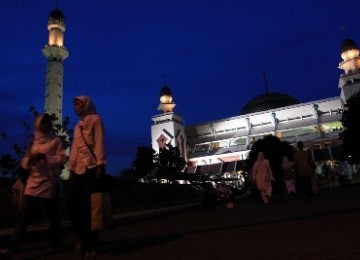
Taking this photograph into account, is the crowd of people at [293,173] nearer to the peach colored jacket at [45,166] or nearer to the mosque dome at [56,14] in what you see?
the peach colored jacket at [45,166]

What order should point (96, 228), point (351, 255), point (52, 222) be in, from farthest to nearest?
point (52, 222) < point (96, 228) < point (351, 255)

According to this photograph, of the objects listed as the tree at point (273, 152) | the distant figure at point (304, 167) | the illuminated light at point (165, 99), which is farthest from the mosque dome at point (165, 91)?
the distant figure at point (304, 167)

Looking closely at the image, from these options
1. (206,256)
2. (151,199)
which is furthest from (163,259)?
(151,199)

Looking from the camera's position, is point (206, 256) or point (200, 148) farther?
point (200, 148)

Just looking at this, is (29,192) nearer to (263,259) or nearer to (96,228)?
→ (96,228)

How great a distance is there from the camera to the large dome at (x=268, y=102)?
231ft

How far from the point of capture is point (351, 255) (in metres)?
2.93

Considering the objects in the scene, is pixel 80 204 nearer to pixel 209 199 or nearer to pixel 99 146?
pixel 99 146

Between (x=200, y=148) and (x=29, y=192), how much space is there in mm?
62396

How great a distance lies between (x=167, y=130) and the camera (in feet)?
208

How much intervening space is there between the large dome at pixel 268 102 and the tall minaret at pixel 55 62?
36.8m

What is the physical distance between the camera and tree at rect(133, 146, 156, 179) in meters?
50.2

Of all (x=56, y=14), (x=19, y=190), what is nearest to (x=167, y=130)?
(x=56, y=14)

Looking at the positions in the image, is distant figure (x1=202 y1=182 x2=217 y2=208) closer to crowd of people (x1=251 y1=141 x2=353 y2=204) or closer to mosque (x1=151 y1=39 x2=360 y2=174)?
crowd of people (x1=251 y1=141 x2=353 y2=204)
